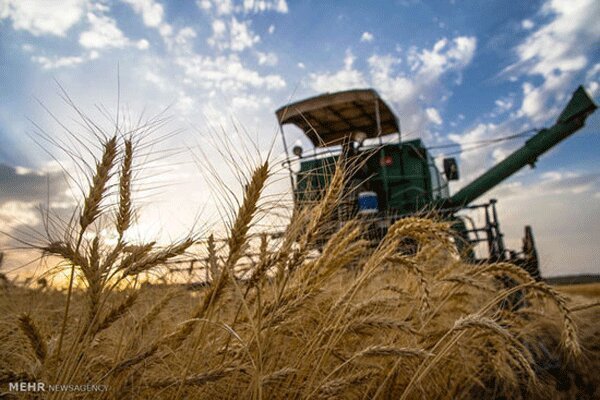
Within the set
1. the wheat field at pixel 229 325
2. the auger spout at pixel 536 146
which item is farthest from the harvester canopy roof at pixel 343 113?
the wheat field at pixel 229 325

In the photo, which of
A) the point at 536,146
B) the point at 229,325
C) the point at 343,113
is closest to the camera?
the point at 229,325

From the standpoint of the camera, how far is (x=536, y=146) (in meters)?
8.19

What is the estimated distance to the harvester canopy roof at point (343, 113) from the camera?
24.5 ft

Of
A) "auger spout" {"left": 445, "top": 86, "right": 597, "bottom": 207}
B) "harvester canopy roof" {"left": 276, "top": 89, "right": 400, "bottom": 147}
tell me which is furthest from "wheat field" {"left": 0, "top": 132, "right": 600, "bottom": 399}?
"auger spout" {"left": 445, "top": 86, "right": 597, "bottom": 207}

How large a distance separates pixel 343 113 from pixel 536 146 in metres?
4.24

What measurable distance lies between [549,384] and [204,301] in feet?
7.44

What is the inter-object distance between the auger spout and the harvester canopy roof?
2.21m

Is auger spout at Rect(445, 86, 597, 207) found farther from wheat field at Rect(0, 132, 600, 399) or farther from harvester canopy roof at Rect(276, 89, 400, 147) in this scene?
wheat field at Rect(0, 132, 600, 399)

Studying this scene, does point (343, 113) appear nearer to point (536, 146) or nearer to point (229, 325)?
point (536, 146)

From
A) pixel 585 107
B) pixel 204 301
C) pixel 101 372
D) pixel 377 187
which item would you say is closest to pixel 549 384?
pixel 204 301

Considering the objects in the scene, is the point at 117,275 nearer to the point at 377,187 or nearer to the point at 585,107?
the point at 377,187

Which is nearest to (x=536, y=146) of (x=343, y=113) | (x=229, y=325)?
(x=343, y=113)

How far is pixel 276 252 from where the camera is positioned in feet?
4.19

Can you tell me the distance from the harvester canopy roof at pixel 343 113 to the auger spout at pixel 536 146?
7.24 feet
